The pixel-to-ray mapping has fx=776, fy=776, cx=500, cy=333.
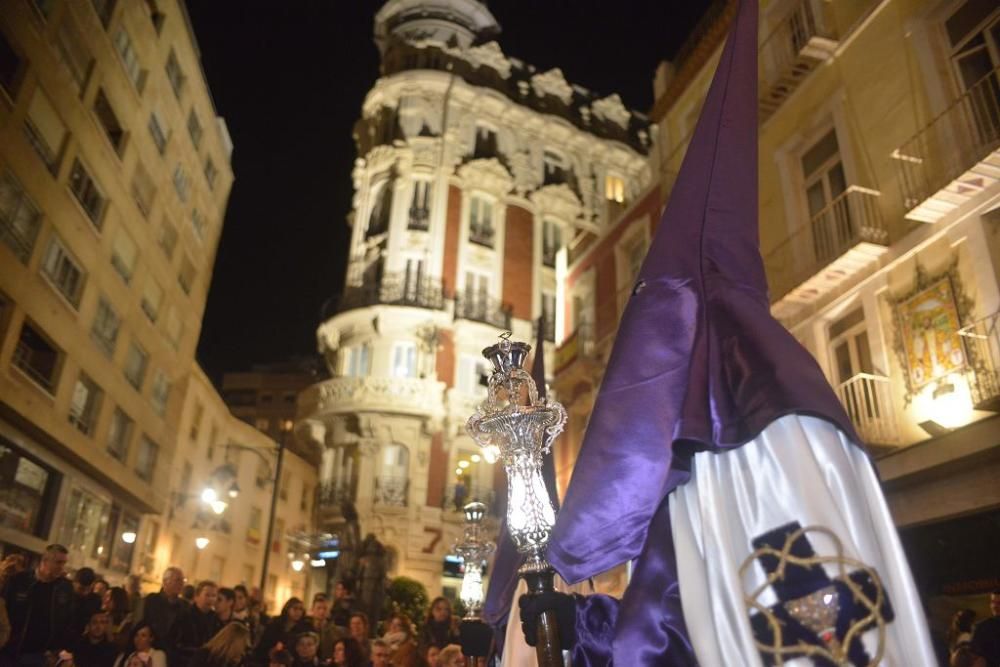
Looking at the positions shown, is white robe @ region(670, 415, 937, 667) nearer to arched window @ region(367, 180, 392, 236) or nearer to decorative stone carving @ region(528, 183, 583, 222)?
arched window @ region(367, 180, 392, 236)

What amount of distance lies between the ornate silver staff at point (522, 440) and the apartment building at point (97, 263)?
15.0 m

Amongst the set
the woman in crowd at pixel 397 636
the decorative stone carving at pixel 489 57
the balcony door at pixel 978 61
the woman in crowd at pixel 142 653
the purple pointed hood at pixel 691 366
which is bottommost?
the woman in crowd at pixel 142 653

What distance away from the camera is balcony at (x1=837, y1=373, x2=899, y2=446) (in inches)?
443

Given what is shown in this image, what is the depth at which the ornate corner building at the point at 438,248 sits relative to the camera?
2952 cm

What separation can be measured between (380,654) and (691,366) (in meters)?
6.59

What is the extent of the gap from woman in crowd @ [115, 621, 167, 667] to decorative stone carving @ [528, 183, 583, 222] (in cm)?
2931

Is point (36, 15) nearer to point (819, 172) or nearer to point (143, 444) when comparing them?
point (143, 444)

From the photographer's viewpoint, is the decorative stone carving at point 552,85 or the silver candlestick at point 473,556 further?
the decorative stone carving at point 552,85

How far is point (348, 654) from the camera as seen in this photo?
344 inches

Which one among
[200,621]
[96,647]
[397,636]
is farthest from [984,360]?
[96,647]

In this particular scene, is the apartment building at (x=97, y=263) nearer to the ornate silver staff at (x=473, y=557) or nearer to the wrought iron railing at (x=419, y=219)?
the wrought iron railing at (x=419, y=219)

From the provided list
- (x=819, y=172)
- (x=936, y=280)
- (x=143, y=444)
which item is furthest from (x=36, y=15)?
(x=936, y=280)

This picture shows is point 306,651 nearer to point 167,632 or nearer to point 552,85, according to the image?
point 167,632

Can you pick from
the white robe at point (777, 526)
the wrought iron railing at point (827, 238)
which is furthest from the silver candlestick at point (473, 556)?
the wrought iron railing at point (827, 238)
